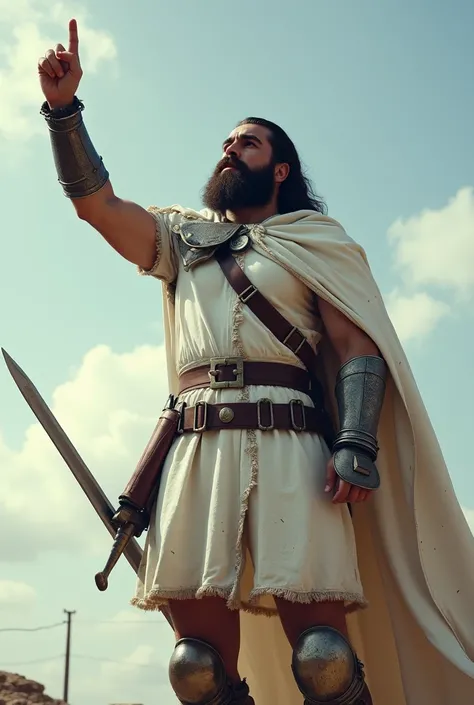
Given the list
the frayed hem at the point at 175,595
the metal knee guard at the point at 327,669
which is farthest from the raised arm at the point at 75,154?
the metal knee guard at the point at 327,669

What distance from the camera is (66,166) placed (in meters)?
3.31

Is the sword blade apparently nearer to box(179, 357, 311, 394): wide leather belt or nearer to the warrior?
the warrior

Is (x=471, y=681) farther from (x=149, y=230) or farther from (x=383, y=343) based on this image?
(x=149, y=230)

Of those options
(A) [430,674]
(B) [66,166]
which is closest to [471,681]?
(A) [430,674]

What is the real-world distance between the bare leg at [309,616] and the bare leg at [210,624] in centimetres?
20

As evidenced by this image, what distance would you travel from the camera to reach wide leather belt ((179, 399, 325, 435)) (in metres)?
3.13

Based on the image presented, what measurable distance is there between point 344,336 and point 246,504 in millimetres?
810

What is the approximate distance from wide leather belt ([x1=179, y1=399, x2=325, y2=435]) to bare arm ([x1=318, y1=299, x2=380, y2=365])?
1.02 ft

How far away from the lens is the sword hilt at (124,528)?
10.3 ft

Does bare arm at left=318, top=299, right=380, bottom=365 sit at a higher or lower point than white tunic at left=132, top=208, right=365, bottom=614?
higher

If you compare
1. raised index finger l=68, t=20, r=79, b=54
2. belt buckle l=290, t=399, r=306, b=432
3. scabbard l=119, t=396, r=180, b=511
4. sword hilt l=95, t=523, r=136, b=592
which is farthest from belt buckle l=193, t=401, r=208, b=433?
raised index finger l=68, t=20, r=79, b=54

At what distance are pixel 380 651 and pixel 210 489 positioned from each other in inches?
44.0

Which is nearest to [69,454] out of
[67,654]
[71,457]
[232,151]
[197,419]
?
[71,457]

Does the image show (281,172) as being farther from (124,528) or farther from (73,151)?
(124,528)
